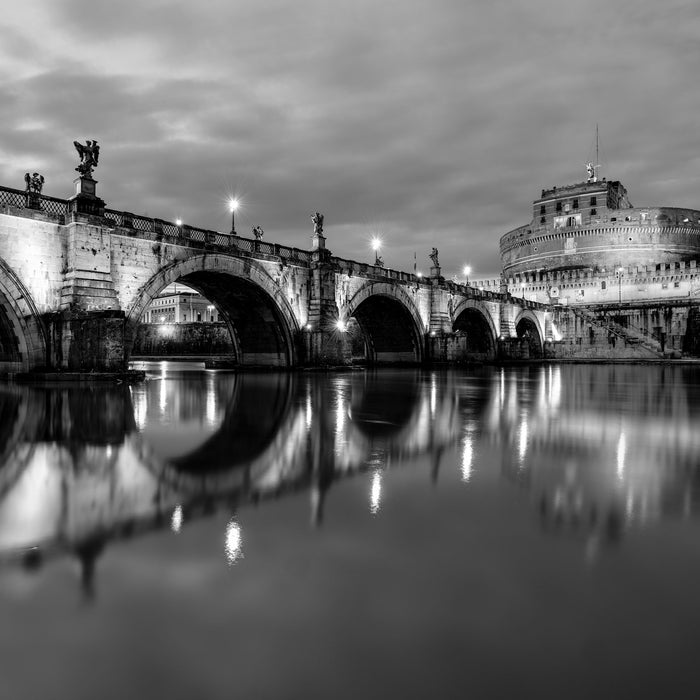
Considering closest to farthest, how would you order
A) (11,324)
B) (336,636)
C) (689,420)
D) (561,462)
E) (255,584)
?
(336,636) < (255,584) < (561,462) < (689,420) < (11,324)

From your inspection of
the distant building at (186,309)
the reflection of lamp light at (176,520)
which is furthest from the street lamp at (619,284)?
the reflection of lamp light at (176,520)

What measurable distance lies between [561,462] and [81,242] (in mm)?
17791

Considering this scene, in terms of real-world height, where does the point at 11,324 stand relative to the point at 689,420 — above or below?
above

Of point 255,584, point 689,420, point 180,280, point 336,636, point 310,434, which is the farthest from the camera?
point 180,280

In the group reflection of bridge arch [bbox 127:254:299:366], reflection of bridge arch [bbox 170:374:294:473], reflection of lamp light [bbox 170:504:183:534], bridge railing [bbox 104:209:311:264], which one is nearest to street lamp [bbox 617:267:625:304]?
bridge railing [bbox 104:209:311:264]

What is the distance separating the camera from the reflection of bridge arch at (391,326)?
37.1 meters

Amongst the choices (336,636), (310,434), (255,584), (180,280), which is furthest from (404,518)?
(180,280)

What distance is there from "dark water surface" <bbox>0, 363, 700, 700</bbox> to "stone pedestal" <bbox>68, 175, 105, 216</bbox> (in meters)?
14.6

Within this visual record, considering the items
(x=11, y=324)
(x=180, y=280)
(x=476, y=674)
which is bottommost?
(x=476, y=674)

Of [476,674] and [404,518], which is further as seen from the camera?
[404,518]

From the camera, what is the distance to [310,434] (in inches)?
293

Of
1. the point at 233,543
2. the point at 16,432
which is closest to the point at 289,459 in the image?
the point at 233,543

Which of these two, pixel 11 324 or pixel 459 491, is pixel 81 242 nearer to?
pixel 11 324

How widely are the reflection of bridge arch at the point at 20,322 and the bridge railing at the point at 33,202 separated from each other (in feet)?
6.68
